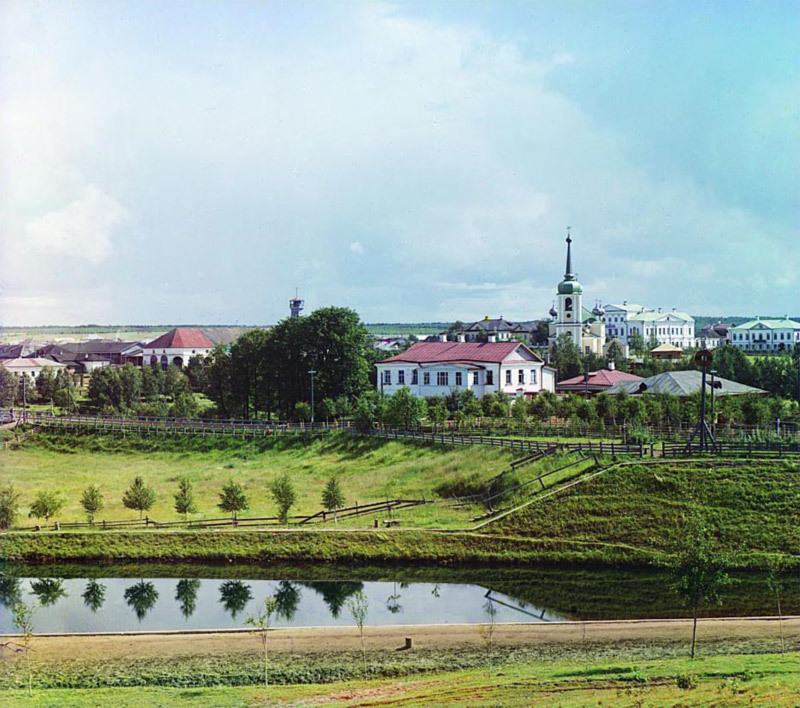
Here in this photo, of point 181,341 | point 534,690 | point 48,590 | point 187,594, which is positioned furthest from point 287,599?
point 181,341

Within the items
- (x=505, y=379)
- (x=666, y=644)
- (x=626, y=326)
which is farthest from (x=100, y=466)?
(x=626, y=326)

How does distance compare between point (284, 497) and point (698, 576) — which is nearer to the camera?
point (698, 576)

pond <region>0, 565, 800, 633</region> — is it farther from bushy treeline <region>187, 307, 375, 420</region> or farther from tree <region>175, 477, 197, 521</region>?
bushy treeline <region>187, 307, 375, 420</region>

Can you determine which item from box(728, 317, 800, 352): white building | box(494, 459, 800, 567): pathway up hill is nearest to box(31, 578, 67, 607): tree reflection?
box(494, 459, 800, 567): pathway up hill

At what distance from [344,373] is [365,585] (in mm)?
38329

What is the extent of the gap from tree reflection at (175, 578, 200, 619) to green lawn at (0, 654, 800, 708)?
8.49 meters

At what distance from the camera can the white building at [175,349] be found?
14175cm

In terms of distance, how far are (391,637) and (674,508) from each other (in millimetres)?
16749

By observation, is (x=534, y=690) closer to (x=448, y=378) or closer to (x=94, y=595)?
(x=94, y=595)

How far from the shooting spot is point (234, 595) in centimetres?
3397

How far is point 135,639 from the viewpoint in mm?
27766

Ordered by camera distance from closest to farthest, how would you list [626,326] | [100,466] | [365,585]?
[365,585]
[100,466]
[626,326]

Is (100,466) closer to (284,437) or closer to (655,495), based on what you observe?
(284,437)

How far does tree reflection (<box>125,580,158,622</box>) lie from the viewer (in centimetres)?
3228
